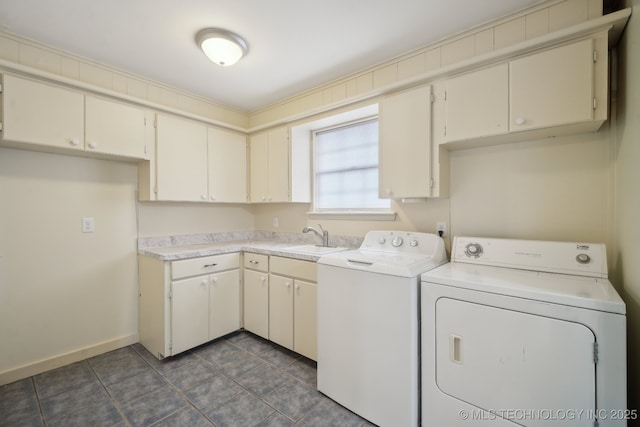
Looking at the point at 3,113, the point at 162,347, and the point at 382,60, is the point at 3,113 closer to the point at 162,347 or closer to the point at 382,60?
the point at 162,347

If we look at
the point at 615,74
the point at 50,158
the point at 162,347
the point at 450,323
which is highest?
the point at 615,74

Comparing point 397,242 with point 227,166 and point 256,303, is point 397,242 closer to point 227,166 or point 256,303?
point 256,303

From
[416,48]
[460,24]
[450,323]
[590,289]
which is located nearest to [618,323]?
[590,289]

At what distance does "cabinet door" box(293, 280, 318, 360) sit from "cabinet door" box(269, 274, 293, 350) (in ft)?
0.20

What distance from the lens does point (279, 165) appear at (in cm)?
295

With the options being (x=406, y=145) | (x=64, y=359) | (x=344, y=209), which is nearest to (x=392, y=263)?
(x=406, y=145)

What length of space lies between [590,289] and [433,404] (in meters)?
0.93

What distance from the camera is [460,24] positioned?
1832 millimetres

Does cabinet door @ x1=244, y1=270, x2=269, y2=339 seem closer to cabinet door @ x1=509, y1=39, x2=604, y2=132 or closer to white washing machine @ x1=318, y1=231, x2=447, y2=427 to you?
white washing machine @ x1=318, y1=231, x2=447, y2=427

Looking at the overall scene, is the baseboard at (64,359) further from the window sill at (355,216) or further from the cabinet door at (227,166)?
the window sill at (355,216)

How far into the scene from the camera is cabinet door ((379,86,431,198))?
75.9 inches

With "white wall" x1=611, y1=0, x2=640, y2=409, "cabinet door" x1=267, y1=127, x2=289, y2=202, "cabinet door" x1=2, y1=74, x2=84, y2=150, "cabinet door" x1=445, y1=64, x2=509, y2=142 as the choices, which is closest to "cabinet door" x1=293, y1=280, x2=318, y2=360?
"cabinet door" x1=267, y1=127, x2=289, y2=202

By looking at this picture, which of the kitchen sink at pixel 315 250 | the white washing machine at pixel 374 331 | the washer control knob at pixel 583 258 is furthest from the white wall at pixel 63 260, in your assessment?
the washer control knob at pixel 583 258

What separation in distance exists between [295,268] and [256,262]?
0.52 m
